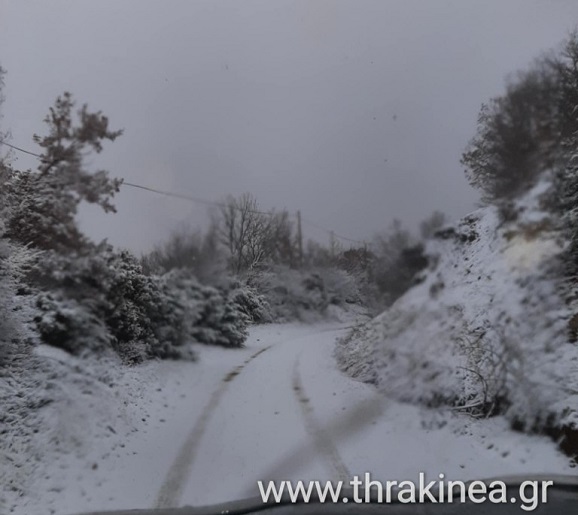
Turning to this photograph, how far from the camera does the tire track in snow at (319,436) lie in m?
2.86

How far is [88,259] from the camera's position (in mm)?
2686

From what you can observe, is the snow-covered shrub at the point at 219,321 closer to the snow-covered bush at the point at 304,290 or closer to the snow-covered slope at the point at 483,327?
the snow-covered bush at the point at 304,290

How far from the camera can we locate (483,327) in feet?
10.4

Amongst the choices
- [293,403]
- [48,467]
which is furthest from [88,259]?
[293,403]

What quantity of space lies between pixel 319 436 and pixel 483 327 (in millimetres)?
1047

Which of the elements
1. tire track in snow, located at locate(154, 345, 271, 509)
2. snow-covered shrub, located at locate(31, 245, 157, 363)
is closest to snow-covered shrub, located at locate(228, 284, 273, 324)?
tire track in snow, located at locate(154, 345, 271, 509)

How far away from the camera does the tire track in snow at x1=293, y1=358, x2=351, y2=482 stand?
9.39 ft

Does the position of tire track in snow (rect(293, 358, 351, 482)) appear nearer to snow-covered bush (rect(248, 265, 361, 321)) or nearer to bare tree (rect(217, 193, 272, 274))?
snow-covered bush (rect(248, 265, 361, 321))

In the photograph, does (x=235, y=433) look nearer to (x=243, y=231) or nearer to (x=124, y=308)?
(x=124, y=308)

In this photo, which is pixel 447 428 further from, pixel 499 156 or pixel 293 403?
pixel 499 156

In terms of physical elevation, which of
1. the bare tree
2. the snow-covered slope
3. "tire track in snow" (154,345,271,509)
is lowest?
"tire track in snow" (154,345,271,509)

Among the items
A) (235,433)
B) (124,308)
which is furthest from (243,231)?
(235,433)

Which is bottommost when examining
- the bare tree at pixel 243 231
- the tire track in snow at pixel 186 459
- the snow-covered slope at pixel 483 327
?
the tire track in snow at pixel 186 459

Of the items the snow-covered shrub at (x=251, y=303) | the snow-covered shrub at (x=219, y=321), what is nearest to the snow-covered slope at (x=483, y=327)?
the snow-covered shrub at (x=251, y=303)
